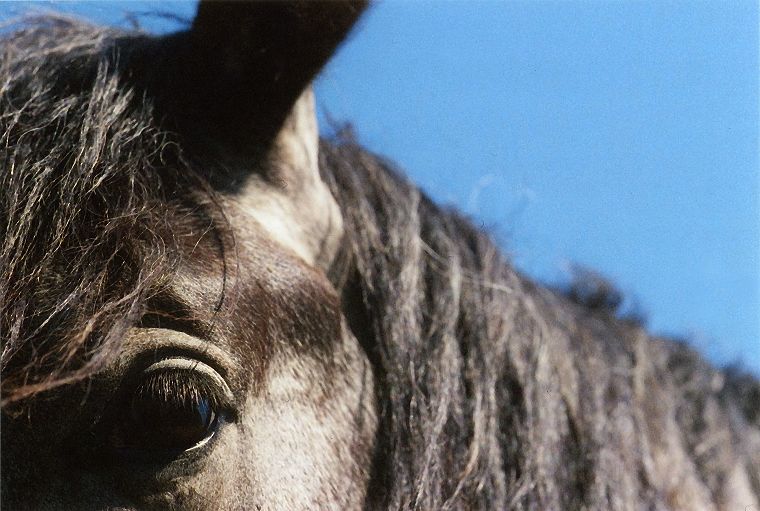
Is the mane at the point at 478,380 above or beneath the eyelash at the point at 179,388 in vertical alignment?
above

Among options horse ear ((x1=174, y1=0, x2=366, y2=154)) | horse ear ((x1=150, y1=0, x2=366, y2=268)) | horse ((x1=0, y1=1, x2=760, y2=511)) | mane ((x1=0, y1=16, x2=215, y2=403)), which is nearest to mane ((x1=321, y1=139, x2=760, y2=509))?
horse ((x1=0, y1=1, x2=760, y2=511))

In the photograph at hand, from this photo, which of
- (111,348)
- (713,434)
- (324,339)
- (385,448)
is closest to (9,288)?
(111,348)

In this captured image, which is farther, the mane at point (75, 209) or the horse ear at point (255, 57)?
the horse ear at point (255, 57)

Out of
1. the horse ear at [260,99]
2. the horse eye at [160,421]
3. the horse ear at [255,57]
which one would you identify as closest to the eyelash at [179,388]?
the horse eye at [160,421]

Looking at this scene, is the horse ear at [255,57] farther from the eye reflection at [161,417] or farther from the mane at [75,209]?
the eye reflection at [161,417]

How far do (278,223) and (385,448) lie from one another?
17.3 inches

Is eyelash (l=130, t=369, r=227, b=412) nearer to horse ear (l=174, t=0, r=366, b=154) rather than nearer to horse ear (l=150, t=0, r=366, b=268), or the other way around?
horse ear (l=150, t=0, r=366, b=268)

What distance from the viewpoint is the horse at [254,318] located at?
1.13 m

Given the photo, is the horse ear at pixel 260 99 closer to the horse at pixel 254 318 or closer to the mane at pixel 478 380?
the horse at pixel 254 318

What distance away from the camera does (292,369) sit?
1.38m

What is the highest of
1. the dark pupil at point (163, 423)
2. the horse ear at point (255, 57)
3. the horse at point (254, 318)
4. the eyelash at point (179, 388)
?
the horse ear at point (255, 57)

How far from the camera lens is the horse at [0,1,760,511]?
113 cm

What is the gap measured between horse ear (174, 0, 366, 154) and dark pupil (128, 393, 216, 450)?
24.0 inches

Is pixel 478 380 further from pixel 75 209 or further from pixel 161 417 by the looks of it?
pixel 75 209
